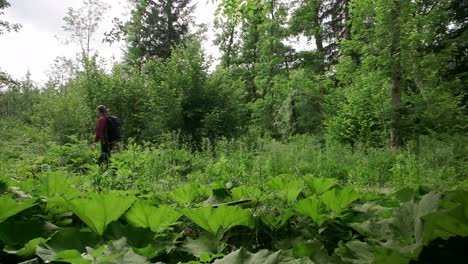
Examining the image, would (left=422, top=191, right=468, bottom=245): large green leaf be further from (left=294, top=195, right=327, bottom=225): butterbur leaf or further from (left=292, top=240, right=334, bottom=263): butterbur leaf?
(left=294, top=195, right=327, bottom=225): butterbur leaf

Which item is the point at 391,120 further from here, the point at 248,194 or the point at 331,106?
the point at 248,194

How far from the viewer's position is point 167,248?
1.00 meters

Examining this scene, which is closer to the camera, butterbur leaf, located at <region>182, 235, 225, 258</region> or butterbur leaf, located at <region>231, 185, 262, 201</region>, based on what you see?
butterbur leaf, located at <region>182, 235, 225, 258</region>

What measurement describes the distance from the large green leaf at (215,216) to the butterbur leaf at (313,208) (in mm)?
221

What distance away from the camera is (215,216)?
1.08 meters

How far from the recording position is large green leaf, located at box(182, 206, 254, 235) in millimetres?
1065

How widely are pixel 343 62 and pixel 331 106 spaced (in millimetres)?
2088

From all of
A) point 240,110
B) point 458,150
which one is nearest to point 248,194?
point 458,150

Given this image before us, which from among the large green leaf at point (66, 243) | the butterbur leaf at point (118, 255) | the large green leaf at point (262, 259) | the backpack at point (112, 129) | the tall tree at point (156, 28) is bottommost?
the large green leaf at point (262, 259)

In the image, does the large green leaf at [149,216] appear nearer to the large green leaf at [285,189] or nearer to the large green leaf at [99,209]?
the large green leaf at [99,209]

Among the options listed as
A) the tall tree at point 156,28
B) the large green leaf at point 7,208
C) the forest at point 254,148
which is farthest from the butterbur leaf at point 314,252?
the tall tree at point 156,28

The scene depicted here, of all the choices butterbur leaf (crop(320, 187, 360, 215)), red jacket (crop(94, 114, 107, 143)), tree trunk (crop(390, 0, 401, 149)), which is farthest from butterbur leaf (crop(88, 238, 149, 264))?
tree trunk (crop(390, 0, 401, 149))

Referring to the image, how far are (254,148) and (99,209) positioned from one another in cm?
1027

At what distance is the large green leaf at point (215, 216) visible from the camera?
1.07 metres
